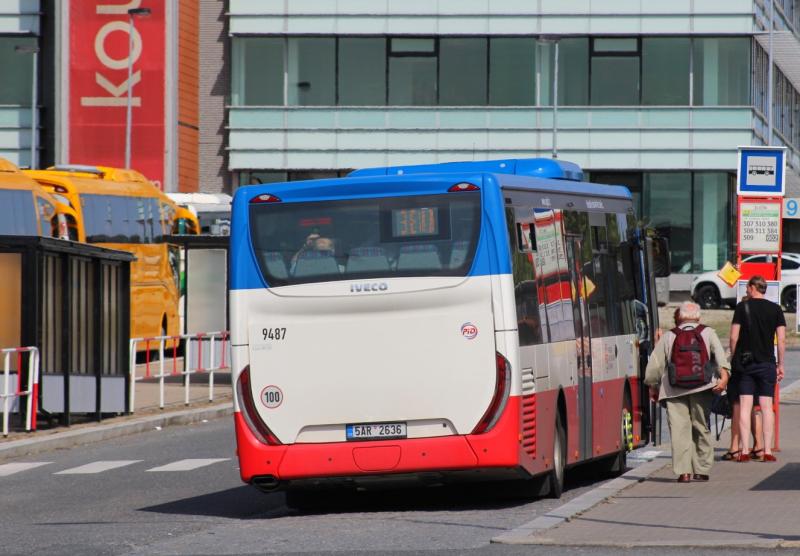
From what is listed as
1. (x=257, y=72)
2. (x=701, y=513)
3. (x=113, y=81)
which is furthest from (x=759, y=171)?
(x=113, y=81)

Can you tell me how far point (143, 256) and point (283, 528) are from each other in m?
26.1

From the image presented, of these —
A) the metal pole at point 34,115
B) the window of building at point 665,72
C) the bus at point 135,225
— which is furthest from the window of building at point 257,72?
the bus at point 135,225

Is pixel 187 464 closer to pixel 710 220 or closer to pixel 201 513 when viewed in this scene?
pixel 201 513

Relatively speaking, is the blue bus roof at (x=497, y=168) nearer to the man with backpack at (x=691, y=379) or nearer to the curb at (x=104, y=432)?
the man with backpack at (x=691, y=379)

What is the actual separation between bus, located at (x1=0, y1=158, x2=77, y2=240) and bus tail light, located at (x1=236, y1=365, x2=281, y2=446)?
59.2ft

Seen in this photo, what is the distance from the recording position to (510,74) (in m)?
58.9

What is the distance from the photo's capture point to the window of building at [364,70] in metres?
58.9

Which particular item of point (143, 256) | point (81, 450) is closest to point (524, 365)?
point (81, 450)

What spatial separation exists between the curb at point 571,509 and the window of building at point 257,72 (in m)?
44.0

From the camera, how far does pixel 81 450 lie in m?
21.3

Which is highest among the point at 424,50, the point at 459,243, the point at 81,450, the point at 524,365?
the point at 424,50

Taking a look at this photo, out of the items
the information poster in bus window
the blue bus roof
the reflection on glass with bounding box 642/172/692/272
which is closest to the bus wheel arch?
the blue bus roof

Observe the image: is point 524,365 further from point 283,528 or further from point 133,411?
point 133,411

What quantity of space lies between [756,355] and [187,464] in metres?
5.80
